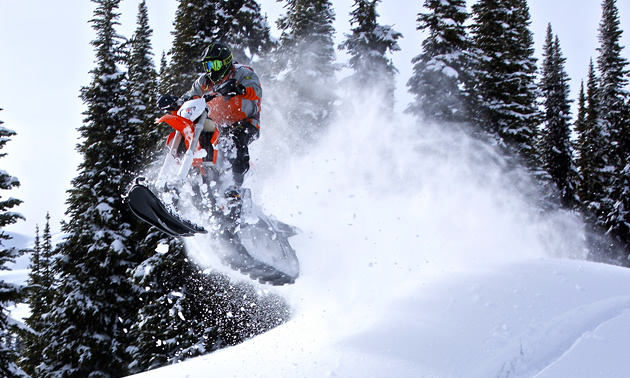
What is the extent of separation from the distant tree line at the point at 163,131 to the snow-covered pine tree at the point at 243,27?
43 millimetres

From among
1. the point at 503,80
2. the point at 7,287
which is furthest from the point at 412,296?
the point at 503,80

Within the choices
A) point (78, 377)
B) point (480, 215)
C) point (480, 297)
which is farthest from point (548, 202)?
point (78, 377)

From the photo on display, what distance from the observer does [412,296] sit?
5547 mm

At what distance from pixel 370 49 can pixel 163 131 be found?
11.7 metres

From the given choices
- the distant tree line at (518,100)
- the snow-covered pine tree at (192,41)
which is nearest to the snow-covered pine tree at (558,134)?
the distant tree line at (518,100)

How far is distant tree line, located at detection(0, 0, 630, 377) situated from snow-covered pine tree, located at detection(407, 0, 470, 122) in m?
0.05

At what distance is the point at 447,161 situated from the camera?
17422 millimetres

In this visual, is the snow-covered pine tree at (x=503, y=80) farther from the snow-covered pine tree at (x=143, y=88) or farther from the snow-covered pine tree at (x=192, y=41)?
the snow-covered pine tree at (x=143, y=88)

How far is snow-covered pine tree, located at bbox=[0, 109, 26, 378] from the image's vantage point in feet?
40.8

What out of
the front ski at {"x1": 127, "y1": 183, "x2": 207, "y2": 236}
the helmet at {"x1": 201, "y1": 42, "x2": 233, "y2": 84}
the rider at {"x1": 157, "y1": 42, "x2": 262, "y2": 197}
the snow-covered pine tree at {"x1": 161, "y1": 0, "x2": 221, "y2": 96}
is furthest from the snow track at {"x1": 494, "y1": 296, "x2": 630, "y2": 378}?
the snow-covered pine tree at {"x1": 161, "y1": 0, "x2": 221, "y2": 96}

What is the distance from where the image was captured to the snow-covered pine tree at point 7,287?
12.4m

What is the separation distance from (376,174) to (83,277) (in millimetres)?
10948

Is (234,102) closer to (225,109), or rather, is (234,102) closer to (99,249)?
(225,109)

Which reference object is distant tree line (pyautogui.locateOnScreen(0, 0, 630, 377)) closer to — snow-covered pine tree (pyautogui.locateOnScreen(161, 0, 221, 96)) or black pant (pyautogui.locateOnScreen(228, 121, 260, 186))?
snow-covered pine tree (pyautogui.locateOnScreen(161, 0, 221, 96))
